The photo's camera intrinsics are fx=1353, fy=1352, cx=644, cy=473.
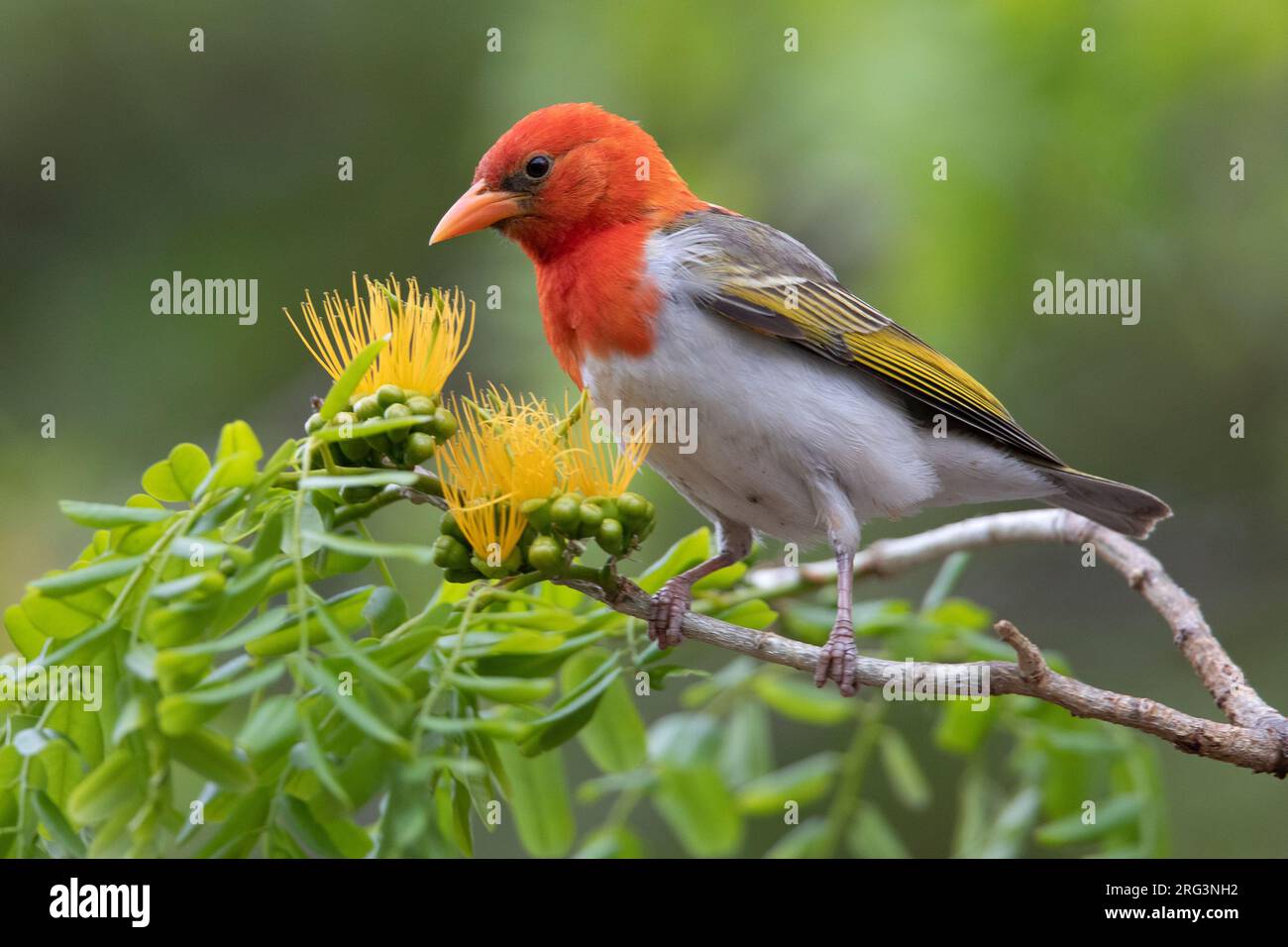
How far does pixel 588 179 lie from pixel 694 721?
5.75 ft

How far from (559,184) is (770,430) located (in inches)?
42.9

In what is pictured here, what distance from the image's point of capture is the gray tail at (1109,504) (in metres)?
4.50

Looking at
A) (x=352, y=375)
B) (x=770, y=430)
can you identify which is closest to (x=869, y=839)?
(x=770, y=430)

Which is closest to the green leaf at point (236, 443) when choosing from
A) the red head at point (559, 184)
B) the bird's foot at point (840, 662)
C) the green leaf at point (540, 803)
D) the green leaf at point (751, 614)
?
the green leaf at point (540, 803)

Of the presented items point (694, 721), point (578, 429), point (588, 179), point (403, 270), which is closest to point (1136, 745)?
point (694, 721)

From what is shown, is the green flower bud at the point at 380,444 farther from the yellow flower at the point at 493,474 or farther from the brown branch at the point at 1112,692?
the brown branch at the point at 1112,692

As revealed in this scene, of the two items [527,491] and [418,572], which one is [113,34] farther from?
[527,491]

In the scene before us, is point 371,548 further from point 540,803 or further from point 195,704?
point 540,803

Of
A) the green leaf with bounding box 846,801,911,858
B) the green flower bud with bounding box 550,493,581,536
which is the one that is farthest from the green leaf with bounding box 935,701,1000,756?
the green flower bud with bounding box 550,493,581,536

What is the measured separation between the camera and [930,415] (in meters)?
4.47

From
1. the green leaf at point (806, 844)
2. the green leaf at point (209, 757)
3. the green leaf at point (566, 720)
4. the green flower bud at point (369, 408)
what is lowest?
the green leaf at point (806, 844)

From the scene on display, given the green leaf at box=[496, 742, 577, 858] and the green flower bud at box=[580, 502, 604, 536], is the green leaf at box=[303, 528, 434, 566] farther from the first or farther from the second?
the green leaf at box=[496, 742, 577, 858]

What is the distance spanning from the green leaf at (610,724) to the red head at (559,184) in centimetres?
149

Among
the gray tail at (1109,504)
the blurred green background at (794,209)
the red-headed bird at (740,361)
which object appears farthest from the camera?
the blurred green background at (794,209)
